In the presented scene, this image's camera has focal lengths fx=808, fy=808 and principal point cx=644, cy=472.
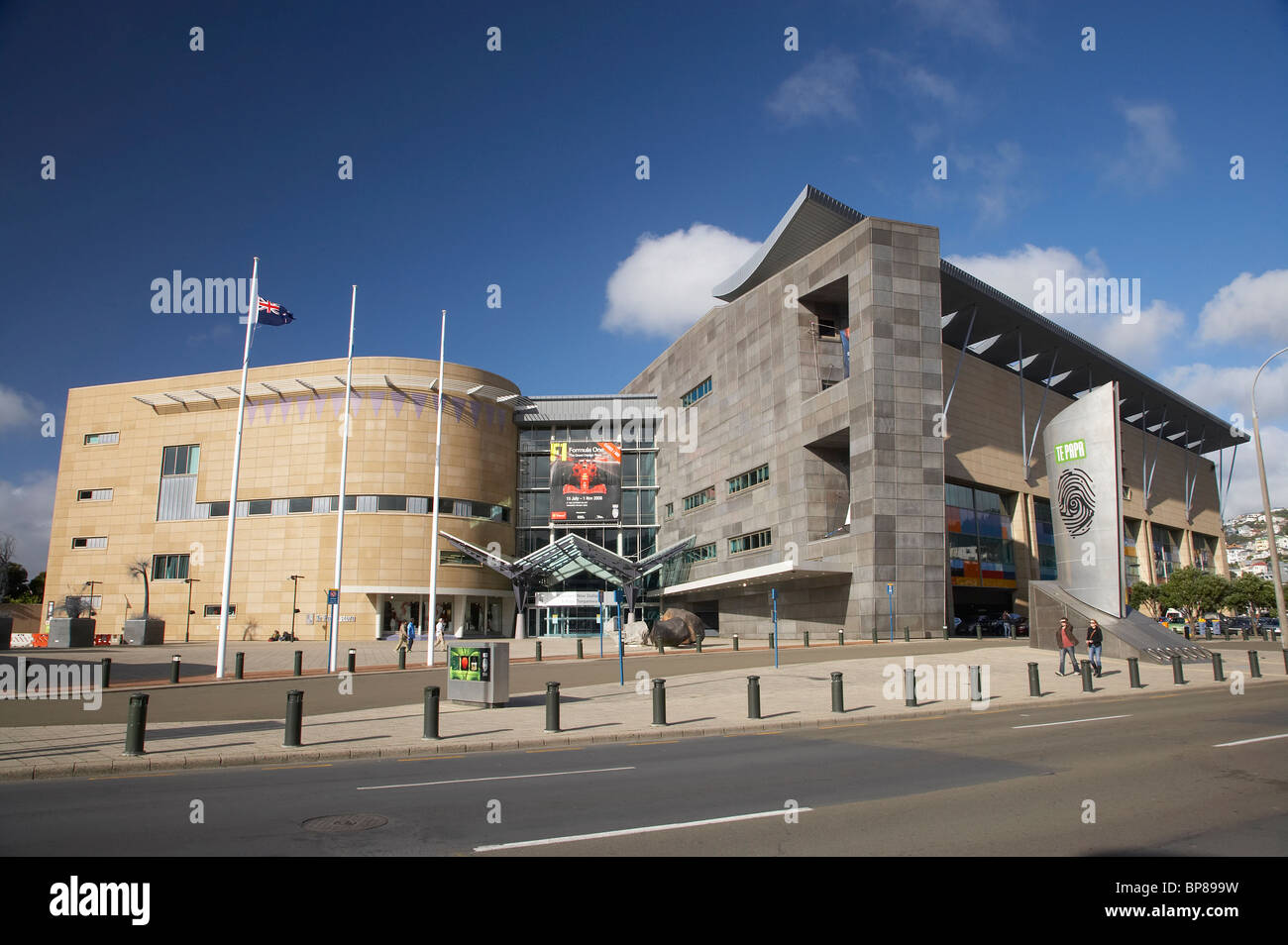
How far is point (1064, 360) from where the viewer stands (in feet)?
225

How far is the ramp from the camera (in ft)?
90.2

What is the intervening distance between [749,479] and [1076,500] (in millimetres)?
28180

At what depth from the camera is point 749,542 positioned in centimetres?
5650

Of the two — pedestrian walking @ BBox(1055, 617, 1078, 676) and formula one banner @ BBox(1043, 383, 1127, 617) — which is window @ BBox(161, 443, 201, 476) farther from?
pedestrian walking @ BBox(1055, 617, 1078, 676)

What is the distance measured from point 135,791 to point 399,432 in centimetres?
5272

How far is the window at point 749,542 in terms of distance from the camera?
54.5 metres

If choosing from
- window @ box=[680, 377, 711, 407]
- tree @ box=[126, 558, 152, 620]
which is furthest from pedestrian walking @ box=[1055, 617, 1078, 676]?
tree @ box=[126, 558, 152, 620]

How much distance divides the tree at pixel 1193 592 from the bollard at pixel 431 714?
59124mm

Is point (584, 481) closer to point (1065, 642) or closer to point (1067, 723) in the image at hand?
point (1065, 642)

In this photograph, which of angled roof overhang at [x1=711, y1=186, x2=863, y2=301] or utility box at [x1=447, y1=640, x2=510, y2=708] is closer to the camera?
utility box at [x1=447, y1=640, x2=510, y2=708]

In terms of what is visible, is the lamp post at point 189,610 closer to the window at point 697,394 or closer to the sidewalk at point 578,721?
the window at point 697,394

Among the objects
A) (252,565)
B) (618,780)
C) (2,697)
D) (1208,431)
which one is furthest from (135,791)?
(1208,431)

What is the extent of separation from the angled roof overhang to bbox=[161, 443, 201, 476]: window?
147 ft
